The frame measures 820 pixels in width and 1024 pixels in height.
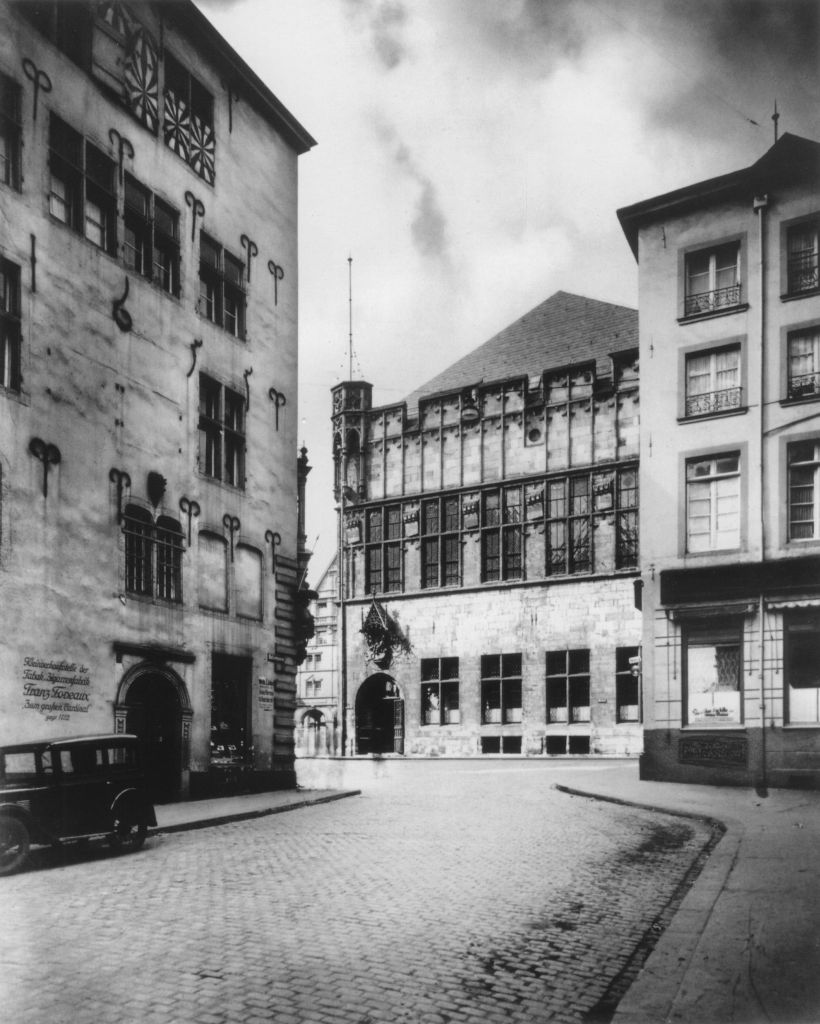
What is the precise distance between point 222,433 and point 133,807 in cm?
919

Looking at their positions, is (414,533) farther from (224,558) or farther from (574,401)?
(224,558)

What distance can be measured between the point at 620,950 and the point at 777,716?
13.6 meters

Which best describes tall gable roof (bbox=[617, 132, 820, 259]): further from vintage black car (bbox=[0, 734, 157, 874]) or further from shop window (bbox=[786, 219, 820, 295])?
vintage black car (bbox=[0, 734, 157, 874])

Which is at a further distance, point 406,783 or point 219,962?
point 406,783

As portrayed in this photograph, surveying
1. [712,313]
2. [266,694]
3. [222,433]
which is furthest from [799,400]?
[266,694]

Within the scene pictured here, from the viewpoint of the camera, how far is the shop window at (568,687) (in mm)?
36375

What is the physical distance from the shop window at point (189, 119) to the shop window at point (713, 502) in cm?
1073

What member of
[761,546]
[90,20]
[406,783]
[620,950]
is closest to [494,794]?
[406,783]

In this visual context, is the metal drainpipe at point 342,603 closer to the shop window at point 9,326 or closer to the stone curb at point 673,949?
the shop window at point 9,326

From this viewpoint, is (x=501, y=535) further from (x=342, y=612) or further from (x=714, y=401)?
(x=714, y=401)

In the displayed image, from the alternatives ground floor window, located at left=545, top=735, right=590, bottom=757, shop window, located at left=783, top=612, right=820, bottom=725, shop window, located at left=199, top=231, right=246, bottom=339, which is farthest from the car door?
ground floor window, located at left=545, top=735, right=590, bottom=757

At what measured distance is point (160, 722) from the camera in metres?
17.9

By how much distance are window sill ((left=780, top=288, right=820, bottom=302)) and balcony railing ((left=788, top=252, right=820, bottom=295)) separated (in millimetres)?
15

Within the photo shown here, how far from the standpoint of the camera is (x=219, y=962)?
699cm
